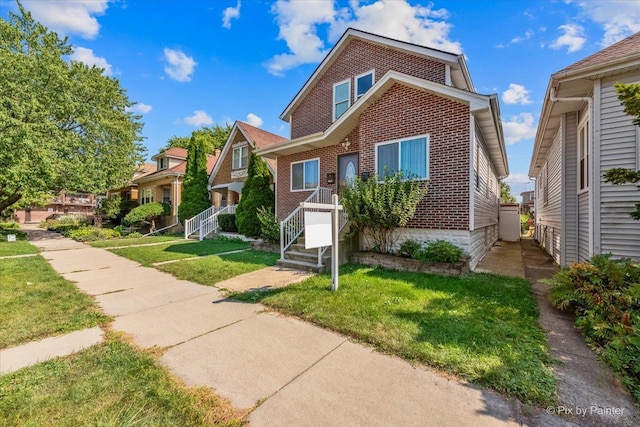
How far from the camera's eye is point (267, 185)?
532 inches

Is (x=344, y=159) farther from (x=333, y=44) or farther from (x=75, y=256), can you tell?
(x=75, y=256)

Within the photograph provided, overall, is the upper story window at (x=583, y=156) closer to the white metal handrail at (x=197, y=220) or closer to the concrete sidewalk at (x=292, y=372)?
the concrete sidewalk at (x=292, y=372)

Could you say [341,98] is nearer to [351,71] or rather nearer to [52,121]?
[351,71]

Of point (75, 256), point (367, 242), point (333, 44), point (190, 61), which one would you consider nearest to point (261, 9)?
point (333, 44)

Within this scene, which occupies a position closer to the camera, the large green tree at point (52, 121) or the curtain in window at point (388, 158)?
the curtain in window at point (388, 158)

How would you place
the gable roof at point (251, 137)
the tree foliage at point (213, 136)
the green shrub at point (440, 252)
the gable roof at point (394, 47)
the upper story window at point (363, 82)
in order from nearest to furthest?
the green shrub at point (440, 252) < the gable roof at point (394, 47) < the upper story window at point (363, 82) < the gable roof at point (251, 137) < the tree foliage at point (213, 136)

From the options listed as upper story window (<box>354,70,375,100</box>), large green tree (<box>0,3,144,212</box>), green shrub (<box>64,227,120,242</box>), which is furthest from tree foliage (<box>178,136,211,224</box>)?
upper story window (<box>354,70,375,100</box>)

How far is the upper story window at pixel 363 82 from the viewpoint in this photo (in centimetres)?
1043

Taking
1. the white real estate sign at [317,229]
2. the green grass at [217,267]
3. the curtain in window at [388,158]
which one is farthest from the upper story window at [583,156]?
the green grass at [217,267]

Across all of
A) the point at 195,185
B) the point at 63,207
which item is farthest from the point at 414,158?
the point at 63,207

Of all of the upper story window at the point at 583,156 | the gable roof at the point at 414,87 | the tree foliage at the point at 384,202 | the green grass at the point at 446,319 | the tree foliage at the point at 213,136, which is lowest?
the green grass at the point at 446,319

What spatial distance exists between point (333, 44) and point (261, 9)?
2968 millimetres

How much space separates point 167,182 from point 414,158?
20756 millimetres

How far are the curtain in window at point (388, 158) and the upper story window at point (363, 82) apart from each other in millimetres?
3528
